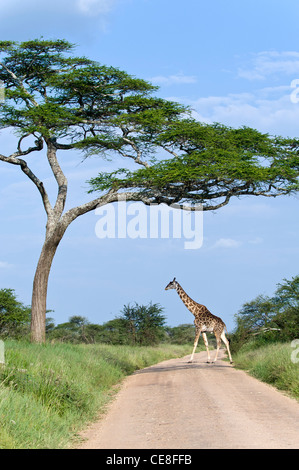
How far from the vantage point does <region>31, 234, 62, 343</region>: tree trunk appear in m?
20.8

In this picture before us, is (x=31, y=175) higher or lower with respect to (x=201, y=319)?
higher

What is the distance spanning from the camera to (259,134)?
23.9 meters

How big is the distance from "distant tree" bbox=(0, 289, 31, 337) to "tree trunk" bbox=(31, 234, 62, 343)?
12.7 m

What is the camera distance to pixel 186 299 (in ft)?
71.6

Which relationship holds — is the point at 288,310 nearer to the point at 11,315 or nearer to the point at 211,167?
the point at 211,167

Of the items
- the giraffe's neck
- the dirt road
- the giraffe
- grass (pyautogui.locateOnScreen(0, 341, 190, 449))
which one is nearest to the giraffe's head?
the giraffe

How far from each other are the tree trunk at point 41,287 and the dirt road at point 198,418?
282 inches

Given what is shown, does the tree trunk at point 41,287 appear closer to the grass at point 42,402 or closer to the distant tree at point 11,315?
the grass at point 42,402

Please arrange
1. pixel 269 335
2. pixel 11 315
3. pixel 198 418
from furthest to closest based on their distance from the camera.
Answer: pixel 11 315 → pixel 269 335 → pixel 198 418

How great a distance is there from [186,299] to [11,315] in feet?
48.2

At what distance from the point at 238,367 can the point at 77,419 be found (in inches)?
477

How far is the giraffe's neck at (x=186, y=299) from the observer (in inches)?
854

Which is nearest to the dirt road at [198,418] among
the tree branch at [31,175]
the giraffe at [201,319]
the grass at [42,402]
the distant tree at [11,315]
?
the grass at [42,402]

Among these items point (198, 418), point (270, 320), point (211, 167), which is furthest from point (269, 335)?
point (198, 418)
